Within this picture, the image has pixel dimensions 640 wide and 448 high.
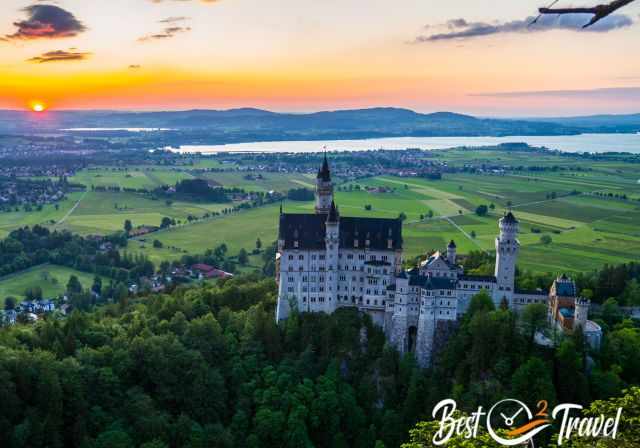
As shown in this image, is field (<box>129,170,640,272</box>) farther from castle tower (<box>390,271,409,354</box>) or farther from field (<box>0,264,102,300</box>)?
castle tower (<box>390,271,409,354</box>)

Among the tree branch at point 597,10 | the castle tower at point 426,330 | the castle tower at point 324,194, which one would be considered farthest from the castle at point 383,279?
the tree branch at point 597,10

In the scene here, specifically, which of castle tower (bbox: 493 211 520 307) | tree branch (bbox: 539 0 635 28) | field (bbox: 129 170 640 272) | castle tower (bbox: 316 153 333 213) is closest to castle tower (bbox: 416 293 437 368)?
castle tower (bbox: 493 211 520 307)

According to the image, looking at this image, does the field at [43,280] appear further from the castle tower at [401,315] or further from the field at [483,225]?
the castle tower at [401,315]

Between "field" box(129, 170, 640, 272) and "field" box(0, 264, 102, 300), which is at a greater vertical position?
"field" box(129, 170, 640, 272)

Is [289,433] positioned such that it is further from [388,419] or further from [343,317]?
[343,317]

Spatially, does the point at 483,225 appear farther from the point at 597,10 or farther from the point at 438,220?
the point at 597,10

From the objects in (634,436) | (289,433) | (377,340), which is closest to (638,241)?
(377,340)

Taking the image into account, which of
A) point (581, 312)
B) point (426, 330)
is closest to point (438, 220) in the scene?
point (426, 330)
